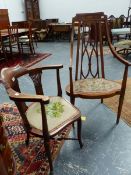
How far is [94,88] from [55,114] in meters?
0.60

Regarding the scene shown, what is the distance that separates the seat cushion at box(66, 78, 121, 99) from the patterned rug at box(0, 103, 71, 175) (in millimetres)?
466

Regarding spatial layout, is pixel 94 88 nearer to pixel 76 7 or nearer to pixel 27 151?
pixel 27 151

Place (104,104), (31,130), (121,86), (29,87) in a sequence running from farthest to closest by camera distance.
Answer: (29,87)
(104,104)
(121,86)
(31,130)

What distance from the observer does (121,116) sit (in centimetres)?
245

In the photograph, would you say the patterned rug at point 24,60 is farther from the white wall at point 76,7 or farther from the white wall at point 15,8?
the white wall at point 76,7

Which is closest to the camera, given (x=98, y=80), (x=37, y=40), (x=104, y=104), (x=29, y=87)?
(x=98, y=80)

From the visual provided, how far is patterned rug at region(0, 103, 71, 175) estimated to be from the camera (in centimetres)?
176

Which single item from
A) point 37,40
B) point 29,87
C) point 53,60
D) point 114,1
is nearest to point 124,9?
point 114,1

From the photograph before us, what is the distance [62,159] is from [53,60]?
368cm

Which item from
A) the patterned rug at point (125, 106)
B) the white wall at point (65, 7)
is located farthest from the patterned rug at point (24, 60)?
the white wall at point (65, 7)

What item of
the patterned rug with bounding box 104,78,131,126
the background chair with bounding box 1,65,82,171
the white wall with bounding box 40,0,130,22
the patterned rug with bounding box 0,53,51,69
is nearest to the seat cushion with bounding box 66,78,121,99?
the background chair with bounding box 1,65,82,171

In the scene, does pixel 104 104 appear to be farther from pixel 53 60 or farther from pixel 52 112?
pixel 53 60

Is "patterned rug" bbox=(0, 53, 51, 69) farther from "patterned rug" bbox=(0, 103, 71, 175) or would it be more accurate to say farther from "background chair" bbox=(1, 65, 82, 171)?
"background chair" bbox=(1, 65, 82, 171)

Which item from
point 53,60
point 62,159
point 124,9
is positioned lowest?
point 62,159
